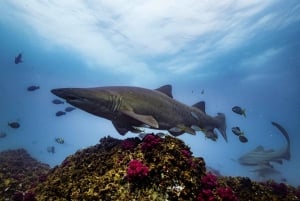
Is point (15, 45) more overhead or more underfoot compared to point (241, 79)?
more overhead

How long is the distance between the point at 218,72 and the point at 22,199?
178ft

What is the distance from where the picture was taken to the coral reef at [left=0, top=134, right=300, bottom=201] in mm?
4746

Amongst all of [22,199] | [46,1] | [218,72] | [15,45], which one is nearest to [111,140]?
[22,199]

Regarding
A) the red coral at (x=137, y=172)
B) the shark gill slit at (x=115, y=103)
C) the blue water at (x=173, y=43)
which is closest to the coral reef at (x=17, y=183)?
the shark gill slit at (x=115, y=103)

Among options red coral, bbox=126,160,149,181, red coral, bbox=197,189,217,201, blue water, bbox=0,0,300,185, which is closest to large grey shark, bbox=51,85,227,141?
red coral, bbox=126,160,149,181

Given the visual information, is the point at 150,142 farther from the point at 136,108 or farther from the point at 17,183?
the point at 17,183

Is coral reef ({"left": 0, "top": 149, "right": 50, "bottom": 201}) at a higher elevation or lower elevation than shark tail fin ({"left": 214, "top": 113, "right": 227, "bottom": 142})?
lower

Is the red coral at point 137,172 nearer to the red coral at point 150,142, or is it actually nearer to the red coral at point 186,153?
the red coral at point 150,142

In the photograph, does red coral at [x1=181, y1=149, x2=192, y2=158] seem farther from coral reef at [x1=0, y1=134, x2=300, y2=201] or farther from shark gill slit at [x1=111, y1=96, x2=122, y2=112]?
shark gill slit at [x1=111, y1=96, x2=122, y2=112]

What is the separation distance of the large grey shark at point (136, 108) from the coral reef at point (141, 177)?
105 cm

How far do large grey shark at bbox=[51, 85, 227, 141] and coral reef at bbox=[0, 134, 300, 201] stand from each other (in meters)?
1.05

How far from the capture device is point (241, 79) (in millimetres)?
61906

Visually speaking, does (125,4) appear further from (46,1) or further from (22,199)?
(22,199)

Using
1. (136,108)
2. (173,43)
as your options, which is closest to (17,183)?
(136,108)
